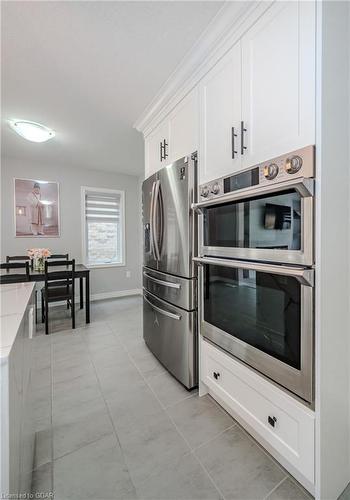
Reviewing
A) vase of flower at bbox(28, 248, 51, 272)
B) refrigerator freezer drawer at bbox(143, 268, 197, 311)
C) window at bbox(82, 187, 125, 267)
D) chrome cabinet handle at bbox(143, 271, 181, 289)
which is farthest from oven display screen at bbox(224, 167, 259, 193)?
window at bbox(82, 187, 125, 267)

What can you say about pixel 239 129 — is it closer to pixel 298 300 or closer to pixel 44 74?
pixel 298 300

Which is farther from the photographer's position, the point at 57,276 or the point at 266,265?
the point at 57,276

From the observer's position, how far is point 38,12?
4.27 feet

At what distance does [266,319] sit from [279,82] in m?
1.13

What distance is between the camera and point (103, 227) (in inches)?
185

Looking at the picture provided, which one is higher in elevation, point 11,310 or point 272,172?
point 272,172

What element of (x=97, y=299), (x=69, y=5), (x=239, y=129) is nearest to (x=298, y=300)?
(x=239, y=129)

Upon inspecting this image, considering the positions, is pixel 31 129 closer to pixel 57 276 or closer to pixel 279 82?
pixel 57 276

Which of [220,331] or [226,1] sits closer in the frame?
[226,1]

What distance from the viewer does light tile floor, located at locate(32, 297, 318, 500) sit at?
1.13 metres

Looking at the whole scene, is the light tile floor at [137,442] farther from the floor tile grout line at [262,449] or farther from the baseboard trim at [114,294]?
the baseboard trim at [114,294]

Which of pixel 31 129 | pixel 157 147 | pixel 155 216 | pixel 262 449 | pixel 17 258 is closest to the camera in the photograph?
pixel 262 449

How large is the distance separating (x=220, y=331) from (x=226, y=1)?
6.08 feet

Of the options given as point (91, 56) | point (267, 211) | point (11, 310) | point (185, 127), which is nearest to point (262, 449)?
point (267, 211)
